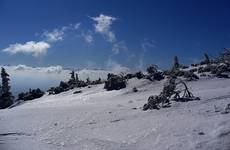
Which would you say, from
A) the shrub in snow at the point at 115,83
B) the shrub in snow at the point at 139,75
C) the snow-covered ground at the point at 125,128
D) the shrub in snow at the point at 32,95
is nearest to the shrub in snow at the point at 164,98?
the snow-covered ground at the point at 125,128

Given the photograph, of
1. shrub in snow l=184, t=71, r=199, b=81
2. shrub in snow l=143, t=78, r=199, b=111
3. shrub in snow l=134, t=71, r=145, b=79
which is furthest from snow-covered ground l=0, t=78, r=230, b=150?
shrub in snow l=134, t=71, r=145, b=79

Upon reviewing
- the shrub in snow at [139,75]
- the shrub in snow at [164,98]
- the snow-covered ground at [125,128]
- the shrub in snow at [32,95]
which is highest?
the shrub in snow at [139,75]

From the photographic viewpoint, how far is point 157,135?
10.6m

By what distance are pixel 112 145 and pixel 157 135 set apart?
131 cm

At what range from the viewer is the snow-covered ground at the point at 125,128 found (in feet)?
32.3

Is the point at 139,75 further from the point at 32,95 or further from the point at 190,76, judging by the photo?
the point at 32,95

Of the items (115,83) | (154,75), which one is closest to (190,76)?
(154,75)

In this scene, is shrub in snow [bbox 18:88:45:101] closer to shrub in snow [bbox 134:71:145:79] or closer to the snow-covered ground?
shrub in snow [bbox 134:71:145:79]

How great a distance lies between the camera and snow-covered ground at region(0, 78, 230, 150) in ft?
32.3

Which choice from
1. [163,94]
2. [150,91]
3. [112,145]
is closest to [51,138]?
[112,145]

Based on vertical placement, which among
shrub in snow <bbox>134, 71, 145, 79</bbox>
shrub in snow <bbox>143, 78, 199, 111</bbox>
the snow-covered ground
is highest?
shrub in snow <bbox>134, 71, 145, 79</bbox>

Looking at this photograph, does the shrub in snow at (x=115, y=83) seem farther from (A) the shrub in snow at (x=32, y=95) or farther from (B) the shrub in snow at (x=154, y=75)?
(A) the shrub in snow at (x=32, y=95)

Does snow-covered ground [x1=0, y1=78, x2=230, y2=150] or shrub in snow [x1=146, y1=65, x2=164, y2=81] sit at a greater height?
shrub in snow [x1=146, y1=65, x2=164, y2=81]

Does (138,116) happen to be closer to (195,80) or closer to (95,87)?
(195,80)
